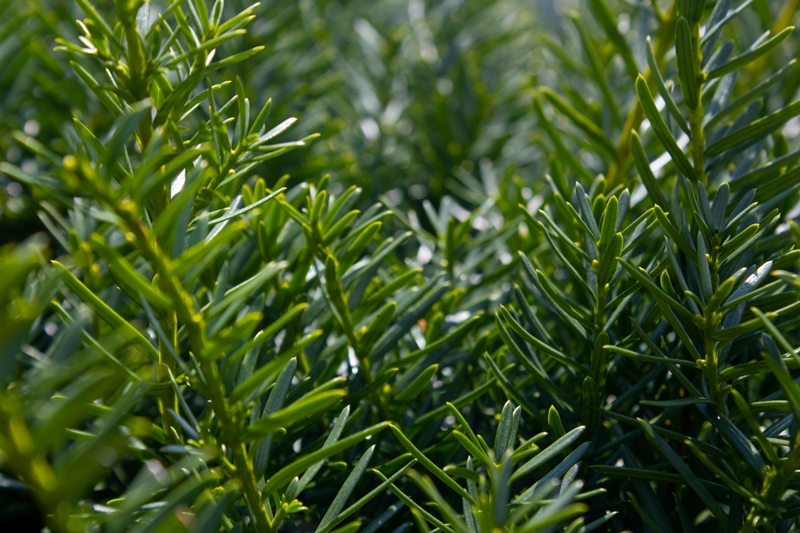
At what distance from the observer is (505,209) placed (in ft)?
1.07

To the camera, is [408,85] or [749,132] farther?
[408,85]

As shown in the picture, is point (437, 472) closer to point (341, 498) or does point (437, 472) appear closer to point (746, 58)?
point (341, 498)

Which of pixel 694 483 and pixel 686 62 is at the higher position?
pixel 686 62

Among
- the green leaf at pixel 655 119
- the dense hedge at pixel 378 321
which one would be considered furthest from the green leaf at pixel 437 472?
the green leaf at pixel 655 119


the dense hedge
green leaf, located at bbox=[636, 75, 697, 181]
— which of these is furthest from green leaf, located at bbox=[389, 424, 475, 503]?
green leaf, located at bbox=[636, 75, 697, 181]

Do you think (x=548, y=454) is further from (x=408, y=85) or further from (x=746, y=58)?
(x=408, y=85)

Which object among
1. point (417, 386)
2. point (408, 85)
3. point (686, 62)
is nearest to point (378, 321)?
point (417, 386)

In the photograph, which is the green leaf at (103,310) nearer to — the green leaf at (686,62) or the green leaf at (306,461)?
the green leaf at (306,461)

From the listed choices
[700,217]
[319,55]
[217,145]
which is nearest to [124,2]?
[217,145]

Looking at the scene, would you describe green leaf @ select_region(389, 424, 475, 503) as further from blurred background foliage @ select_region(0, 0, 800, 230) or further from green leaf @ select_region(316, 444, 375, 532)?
blurred background foliage @ select_region(0, 0, 800, 230)

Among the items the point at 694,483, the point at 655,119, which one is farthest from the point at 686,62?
the point at 694,483

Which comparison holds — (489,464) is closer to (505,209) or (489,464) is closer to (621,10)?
(505,209)

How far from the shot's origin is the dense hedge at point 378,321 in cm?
15

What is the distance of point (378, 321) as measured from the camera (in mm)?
228
